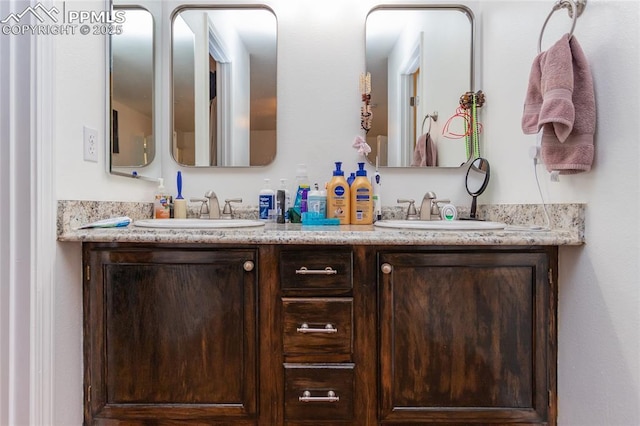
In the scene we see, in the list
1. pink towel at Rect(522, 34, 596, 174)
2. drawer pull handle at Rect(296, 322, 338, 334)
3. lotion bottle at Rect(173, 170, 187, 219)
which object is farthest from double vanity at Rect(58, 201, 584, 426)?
lotion bottle at Rect(173, 170, 187, 219)

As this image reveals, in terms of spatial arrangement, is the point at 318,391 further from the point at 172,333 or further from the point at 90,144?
the point at 90,144

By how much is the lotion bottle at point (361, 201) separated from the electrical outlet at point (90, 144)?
0.93m

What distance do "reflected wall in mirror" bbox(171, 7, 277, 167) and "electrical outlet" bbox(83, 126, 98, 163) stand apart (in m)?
0.44

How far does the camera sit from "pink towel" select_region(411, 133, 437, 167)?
5.04ft

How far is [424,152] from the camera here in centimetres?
154

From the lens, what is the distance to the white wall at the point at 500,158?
2.72 feet

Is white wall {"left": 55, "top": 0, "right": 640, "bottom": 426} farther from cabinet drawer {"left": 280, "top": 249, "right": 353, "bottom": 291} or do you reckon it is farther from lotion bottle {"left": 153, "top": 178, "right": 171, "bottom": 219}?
cabinet drawer {"left": 280, "top": 249, "right": 353, "bottom": 291}

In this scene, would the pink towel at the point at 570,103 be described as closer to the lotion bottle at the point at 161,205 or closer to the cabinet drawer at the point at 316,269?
the cabinet drawer at the point at 316,269

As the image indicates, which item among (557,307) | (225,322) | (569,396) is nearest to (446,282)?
(557,307)

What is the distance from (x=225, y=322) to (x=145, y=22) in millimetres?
1296

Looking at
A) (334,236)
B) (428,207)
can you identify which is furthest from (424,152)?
(334,236)

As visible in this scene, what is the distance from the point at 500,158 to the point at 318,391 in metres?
1.16

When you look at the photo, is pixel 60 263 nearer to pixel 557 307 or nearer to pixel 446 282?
pixel 446 282

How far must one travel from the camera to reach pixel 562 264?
1.01m
